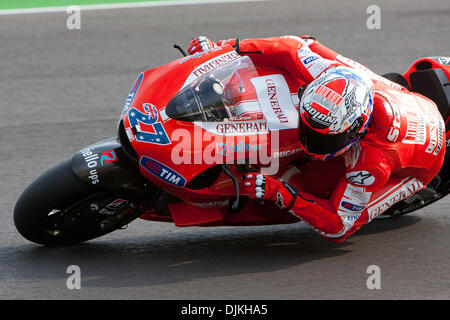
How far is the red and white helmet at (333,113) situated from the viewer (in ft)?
13.8

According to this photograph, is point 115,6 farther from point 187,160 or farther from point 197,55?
point 187,160

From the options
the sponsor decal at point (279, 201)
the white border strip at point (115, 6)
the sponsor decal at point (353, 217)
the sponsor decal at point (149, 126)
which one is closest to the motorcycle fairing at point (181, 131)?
the sponsor decal at point (149, 126)

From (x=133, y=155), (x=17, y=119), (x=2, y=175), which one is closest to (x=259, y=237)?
(x=133, y=155)

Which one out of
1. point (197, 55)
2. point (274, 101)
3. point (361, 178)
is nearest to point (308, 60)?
point (274, 101)

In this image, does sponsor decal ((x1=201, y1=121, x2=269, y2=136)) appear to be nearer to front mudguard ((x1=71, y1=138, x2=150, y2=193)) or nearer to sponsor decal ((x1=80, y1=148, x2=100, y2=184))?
front mudguard ((x1=71, y1=138, x2=150, y2=193))

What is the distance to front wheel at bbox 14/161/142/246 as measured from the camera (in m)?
4.48

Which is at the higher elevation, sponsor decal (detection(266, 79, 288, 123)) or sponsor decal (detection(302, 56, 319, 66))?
sponsor decal (detection(302, 56, 319, 66))

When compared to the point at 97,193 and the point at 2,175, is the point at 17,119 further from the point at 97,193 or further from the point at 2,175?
the point at 97,193

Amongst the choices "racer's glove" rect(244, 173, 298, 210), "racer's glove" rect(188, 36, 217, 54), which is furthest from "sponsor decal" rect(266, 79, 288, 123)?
"racer's glove" rect(188, 36, 217, 54)

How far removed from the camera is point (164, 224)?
5.35 meters

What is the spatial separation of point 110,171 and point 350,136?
1370 mm

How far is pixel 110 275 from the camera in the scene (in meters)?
4.58

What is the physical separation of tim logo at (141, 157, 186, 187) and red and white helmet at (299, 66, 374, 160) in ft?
2.35

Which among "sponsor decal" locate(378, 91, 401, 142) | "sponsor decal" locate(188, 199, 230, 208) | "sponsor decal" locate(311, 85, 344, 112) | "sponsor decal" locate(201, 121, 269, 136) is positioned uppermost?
"sponsor decal" locate(311, 85, 344, 112)
